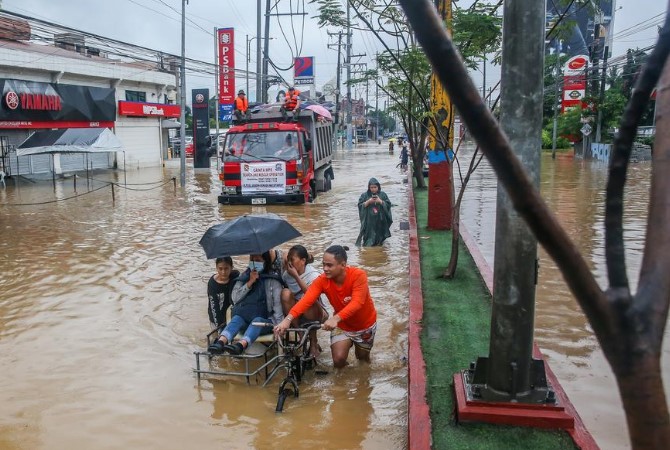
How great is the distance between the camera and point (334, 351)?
575cm

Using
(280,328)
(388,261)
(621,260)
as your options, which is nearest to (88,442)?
(280,328)

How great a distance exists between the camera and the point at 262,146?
55.7 feet

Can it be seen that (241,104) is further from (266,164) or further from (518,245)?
(518,245)

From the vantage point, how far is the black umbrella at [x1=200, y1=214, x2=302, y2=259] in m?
5.96

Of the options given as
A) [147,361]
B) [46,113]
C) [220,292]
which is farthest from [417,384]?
[46,113]

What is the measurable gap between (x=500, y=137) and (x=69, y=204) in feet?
63.3

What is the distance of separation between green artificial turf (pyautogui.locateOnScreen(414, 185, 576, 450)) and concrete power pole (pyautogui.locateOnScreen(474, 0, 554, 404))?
0.27 meters

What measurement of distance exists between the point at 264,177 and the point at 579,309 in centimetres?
1106

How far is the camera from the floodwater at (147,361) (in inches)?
191

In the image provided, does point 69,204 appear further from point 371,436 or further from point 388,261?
point 371,436

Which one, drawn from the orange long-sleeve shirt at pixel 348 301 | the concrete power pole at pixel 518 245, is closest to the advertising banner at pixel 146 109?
the orange long-sleeve shirt at pixel 348 301

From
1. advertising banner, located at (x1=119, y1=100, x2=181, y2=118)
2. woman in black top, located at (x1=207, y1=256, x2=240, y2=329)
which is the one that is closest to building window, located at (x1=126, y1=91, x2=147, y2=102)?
advertising banner, located at (x1=119, y1=100, x2=181, y2=118)

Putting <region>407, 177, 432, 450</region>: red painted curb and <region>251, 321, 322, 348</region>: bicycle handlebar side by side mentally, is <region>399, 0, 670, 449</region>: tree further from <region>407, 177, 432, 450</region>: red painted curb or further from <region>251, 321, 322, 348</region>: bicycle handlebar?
<region>251, 321, 322, 348</region>: bicycle handlebar

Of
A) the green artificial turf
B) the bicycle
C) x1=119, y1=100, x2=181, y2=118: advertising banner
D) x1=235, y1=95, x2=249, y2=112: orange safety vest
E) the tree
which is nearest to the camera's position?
the tree
